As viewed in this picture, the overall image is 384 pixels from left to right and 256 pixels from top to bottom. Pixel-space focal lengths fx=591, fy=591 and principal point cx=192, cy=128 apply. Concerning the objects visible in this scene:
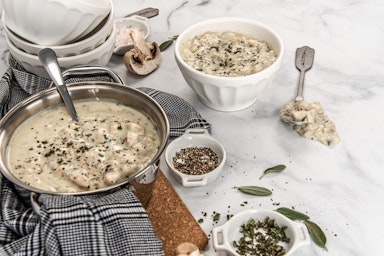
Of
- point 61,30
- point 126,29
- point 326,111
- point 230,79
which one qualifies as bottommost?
point 326,111

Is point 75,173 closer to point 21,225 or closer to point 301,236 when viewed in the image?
point 21,225

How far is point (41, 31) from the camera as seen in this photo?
196 centimetres

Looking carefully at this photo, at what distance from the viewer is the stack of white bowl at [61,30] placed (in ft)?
6.26

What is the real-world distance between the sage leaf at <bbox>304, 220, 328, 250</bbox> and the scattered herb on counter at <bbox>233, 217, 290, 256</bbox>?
7 cm

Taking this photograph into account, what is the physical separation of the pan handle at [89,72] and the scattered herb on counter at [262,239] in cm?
64

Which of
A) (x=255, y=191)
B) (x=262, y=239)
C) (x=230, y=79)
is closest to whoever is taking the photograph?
(x=262, y=239)

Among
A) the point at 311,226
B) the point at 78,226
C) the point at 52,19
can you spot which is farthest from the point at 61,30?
the point at 311,226

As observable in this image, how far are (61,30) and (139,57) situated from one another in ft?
1.15

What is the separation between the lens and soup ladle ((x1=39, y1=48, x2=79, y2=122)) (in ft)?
5.79

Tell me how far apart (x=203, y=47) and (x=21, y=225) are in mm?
882

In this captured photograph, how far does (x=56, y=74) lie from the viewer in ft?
→ 5.95

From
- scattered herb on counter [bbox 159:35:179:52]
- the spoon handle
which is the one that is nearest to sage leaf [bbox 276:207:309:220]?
the spoon handle

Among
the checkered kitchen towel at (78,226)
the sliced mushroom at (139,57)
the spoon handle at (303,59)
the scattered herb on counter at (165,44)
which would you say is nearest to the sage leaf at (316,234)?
the checkered kitchen towel at (78,226)

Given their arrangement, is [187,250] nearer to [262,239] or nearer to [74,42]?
[262,239]
